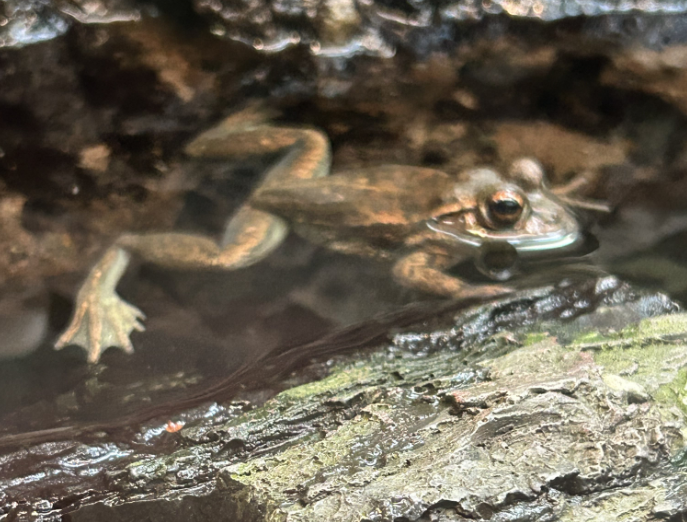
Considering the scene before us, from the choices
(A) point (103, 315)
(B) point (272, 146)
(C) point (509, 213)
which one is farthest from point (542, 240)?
(A) point (103, 315)

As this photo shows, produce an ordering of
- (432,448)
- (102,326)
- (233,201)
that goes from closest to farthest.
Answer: (432,448), (102,326), (233,201)

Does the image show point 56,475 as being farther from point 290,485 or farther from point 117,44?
point 117,44

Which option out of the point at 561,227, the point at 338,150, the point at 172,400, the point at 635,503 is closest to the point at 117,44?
the point at 338,150

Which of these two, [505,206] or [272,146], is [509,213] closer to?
[505,206]

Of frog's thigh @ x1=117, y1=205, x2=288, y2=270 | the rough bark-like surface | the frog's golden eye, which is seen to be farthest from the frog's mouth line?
frog's thigh @ x1=117, y1=205, x2=288, y2=270

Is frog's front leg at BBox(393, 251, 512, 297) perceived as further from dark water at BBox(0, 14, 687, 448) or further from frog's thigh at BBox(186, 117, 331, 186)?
frog's thigh at BBox(186, 117, 331, 186)
